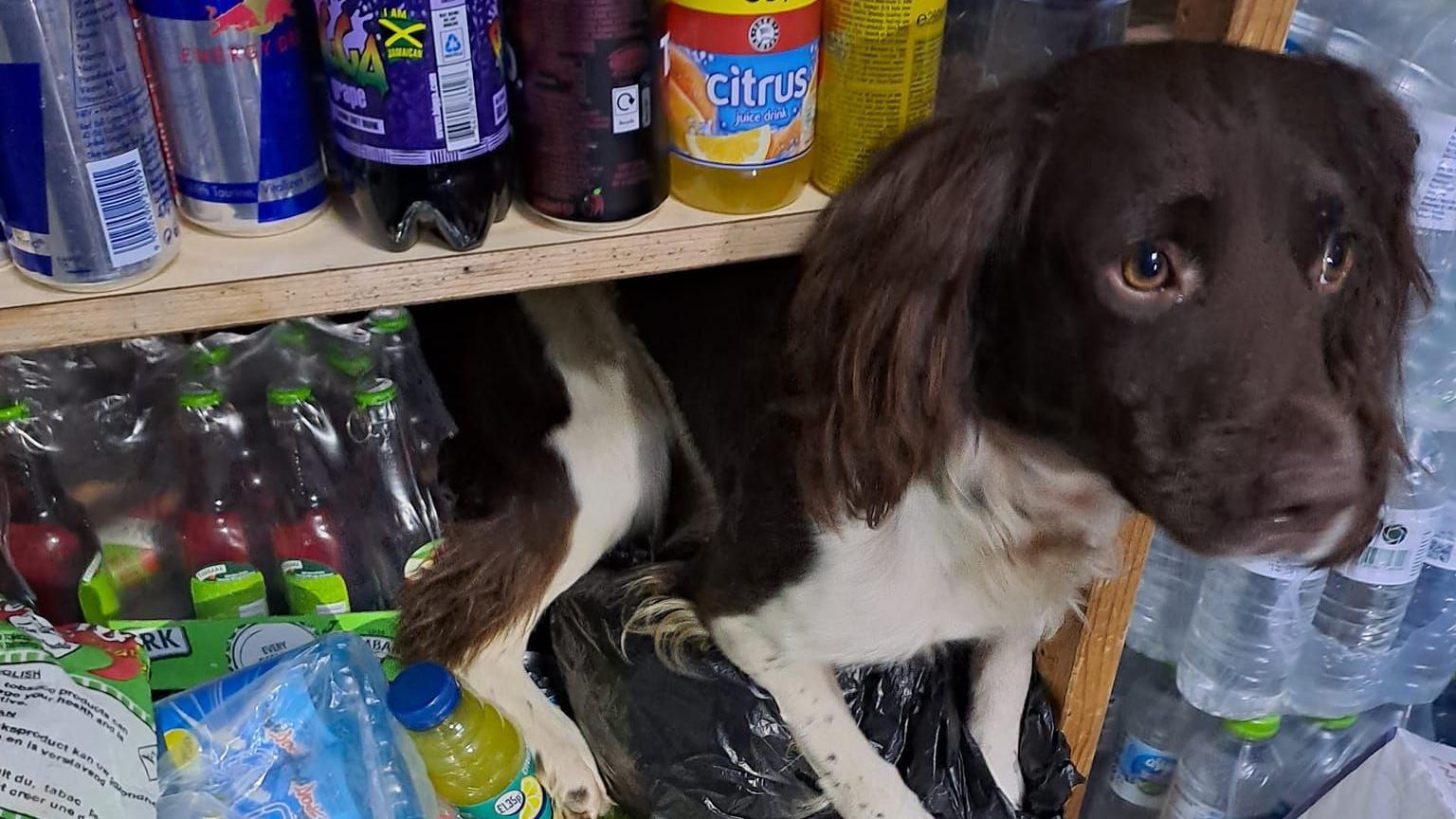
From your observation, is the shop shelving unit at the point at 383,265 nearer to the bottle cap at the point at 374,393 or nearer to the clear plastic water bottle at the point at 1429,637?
the bottle cap at the point at 374,393

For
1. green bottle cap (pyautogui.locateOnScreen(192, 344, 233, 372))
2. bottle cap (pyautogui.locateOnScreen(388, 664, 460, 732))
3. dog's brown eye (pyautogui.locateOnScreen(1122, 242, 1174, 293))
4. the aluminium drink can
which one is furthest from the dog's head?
green bottle cap (pyautogui.locateOnScreen(192, 344, 233, 372))

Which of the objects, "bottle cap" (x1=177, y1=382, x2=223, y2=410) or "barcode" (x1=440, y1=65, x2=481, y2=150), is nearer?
"barcode" (x1=440, y1=65, x2=481, y2=150)

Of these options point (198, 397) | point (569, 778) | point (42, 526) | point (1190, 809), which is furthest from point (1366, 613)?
point (42, 526)

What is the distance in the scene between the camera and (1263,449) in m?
0.68

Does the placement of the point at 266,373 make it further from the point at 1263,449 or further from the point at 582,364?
the point at 1263,449

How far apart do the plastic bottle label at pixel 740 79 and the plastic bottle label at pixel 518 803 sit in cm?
58

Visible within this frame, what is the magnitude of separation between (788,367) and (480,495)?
0.42 meters

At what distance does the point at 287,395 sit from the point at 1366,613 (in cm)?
111

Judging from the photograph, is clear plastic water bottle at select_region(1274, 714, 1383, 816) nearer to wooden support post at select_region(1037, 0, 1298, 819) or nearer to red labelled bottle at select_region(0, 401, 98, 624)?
wooden support post at select_region(1037, 0, 1298, 819)

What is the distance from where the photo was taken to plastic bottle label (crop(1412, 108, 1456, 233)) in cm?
97

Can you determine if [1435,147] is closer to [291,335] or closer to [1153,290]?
[1153,290]

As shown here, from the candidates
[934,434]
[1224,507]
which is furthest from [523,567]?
[1224,507]

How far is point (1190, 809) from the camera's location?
1.39 m

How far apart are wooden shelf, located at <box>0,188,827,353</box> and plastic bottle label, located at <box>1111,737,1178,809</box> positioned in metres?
0.89
